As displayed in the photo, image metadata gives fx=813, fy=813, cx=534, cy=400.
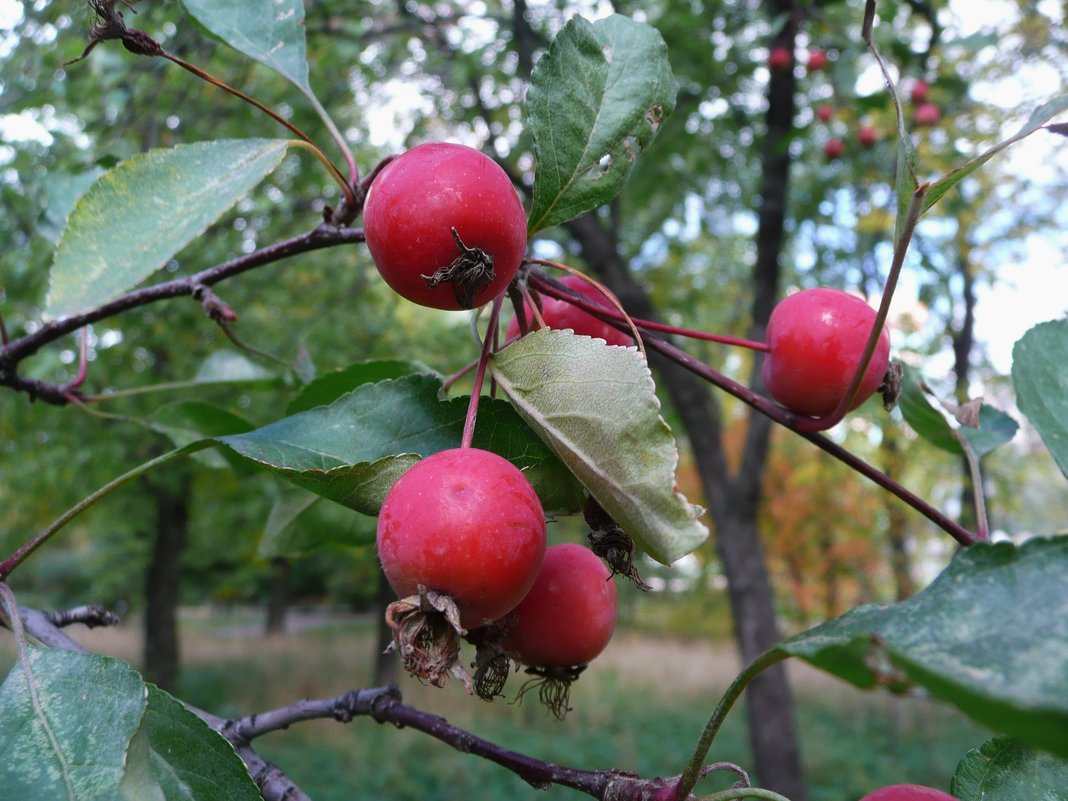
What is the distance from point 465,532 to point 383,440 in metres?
0.24

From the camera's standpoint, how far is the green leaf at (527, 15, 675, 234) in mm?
933

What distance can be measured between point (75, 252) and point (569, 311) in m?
0.54

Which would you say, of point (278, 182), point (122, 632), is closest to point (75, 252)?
point (278, 182)

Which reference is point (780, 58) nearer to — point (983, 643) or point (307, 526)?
point (307, 526)

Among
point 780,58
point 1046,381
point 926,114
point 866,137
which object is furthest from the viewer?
point 926,114

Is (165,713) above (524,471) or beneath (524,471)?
beneath

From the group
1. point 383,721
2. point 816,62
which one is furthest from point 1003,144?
point 816,62

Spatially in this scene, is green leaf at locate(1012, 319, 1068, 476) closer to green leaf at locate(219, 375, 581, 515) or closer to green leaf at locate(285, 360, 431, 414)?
green leaf at locate(219, 375, 581, 515)

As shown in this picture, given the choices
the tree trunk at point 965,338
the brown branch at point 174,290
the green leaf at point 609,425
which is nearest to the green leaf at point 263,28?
the brown branch at point 174,290

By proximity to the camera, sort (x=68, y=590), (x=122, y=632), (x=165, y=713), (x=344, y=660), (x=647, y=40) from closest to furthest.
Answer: (x=165, y=713) → (x=647, y=40) → (x=344, y=660) → (x=122, y=632) → (x=68, y=590)

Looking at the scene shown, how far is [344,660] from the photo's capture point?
48.4ft

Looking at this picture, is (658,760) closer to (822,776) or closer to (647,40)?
(822,776)

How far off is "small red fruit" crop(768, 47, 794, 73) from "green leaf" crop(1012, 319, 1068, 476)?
3.74m

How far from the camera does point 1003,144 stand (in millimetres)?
681
